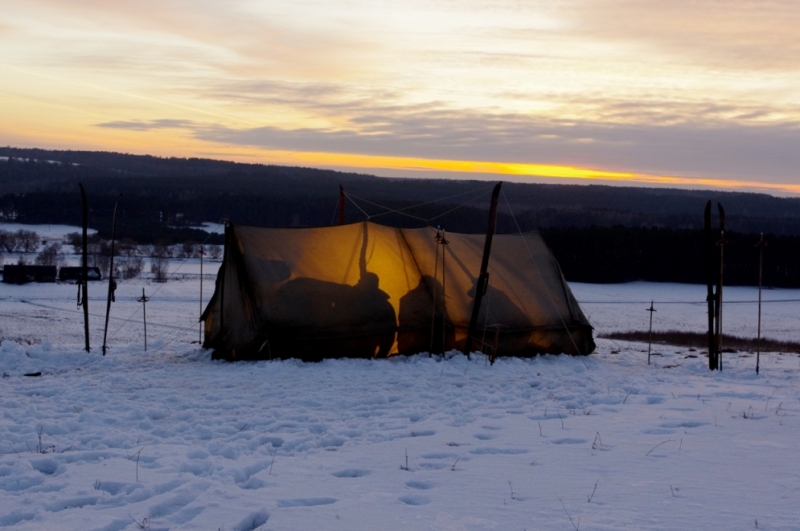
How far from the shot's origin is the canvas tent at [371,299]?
12188mm

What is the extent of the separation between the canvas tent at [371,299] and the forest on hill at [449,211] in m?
0.79

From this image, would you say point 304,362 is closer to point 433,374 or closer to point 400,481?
point 433,374

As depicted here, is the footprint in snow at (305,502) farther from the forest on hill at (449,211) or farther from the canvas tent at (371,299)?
the forest on hill at (449,211)

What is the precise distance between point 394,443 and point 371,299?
6.10 metres

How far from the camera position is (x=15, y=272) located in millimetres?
50156

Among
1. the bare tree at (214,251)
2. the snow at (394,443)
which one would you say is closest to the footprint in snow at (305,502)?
the snow at (394,443)

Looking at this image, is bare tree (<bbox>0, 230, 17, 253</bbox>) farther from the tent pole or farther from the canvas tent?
the tent pole

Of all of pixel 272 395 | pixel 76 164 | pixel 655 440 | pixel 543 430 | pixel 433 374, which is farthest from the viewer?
pixel 76 164

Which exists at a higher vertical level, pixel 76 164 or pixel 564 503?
pixel 76 164

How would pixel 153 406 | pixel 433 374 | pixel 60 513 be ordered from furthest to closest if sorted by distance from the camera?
pixel 433 374 < pixel 153 406 < pixel 60 513

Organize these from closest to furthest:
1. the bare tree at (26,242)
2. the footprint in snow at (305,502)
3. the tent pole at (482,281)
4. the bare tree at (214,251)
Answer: the footprint in snow at (305,502), the tent pole at (482,281), the bare tree at (26,242), the bare tree at (214,251)

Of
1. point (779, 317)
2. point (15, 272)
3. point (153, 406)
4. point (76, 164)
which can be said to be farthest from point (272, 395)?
point (76, 164)

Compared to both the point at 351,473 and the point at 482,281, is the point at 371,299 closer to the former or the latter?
the point at 482,281

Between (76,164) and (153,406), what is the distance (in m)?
179
